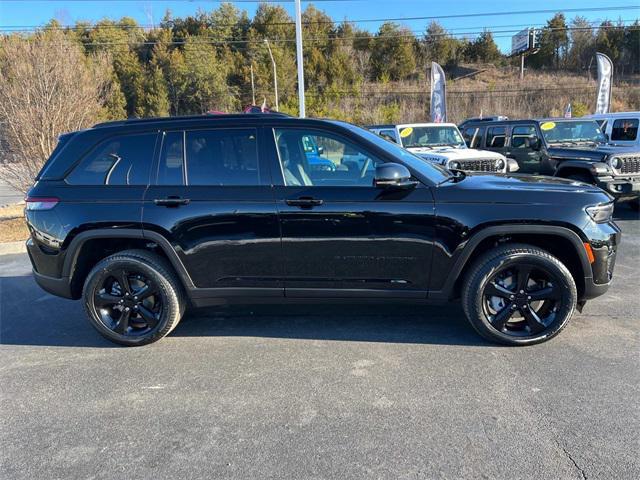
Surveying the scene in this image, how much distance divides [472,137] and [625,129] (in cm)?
405

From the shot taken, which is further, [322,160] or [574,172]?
[574,172]

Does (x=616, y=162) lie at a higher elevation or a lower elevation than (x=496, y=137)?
lower

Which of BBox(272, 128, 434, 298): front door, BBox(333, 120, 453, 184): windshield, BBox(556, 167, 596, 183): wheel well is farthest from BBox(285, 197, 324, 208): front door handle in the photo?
BBox(556, 167, 596, 183): wheel well

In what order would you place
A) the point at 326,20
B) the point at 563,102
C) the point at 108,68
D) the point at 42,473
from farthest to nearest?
the point at 326,20 → the point at 563,102 → the point at 108,68 → the point at 42,473

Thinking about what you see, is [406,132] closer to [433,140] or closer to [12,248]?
[433,140]

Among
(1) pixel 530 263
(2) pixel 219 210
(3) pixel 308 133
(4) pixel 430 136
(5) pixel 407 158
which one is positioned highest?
(4) pixel 430 136

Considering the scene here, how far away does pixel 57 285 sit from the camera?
3.95 m

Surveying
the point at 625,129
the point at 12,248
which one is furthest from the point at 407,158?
the point at 625,129

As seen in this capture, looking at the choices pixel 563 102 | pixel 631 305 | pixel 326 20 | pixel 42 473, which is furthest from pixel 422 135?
pixel 326 20

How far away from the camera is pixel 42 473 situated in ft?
7.96

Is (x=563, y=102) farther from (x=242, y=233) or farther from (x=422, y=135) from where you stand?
(x=242, y=233)

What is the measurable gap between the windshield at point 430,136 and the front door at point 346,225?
7.61 m

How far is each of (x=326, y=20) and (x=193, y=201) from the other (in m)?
64.4

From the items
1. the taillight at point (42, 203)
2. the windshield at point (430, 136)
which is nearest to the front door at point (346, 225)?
the taillight at point (42, 203)
